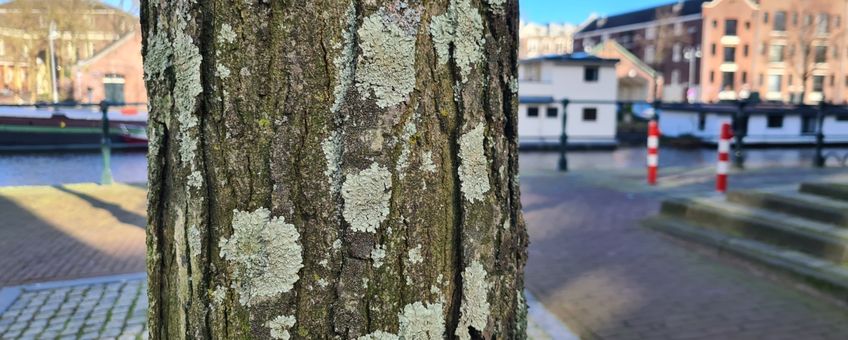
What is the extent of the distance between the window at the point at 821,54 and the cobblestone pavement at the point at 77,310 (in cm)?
5774

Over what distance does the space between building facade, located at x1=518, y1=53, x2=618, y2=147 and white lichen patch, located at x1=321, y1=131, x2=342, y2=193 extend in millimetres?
23464

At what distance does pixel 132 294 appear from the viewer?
4281 millimetres

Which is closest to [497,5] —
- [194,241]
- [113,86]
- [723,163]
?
[194,241]

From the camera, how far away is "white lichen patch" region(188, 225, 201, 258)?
105 centimetres

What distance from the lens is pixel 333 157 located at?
1.02 metres

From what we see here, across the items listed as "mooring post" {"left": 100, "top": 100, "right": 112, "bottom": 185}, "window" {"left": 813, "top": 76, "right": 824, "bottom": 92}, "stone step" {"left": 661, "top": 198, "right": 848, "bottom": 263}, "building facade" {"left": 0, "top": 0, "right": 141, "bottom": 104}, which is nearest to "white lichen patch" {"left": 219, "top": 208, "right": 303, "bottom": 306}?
"stone step" {"left": 661, "top": 198, "right": 848, "bottom": 263}

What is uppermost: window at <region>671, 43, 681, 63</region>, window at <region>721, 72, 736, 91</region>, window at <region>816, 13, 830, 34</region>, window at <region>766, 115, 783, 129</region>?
window at <region>816, 13, 830, 34</region>

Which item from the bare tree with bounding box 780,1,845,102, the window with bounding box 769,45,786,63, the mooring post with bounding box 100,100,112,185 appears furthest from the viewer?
the window with bounding box 769,45,786,63

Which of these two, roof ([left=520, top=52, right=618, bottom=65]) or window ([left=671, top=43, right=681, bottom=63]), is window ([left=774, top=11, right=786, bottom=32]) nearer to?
window ([left=671, top=43, right=681, bottom=63])

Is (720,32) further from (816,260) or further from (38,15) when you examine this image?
(816,260)

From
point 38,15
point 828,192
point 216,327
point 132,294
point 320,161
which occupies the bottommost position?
point 132,294

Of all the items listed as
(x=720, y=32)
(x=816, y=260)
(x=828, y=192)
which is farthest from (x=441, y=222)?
(x=720, y=32)

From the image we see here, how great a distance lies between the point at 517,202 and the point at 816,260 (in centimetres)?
433

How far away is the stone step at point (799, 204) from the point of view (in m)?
5.05
